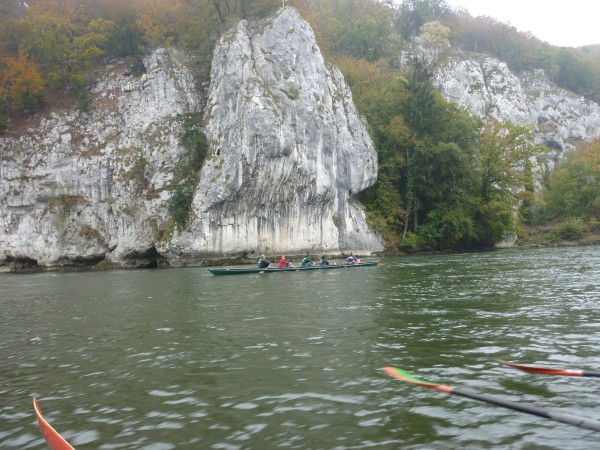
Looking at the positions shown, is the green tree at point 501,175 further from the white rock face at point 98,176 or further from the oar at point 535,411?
the oar at point 535,411

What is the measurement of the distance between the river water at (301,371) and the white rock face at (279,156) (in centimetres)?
2326

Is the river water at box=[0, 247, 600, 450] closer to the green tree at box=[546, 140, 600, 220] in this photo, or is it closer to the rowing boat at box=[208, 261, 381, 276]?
the rowing boat at box=[208, 261, 381, 276]

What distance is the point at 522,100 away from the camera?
74688 mm

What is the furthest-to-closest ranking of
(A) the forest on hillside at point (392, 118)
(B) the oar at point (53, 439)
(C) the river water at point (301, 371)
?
1. (A) the forest on hillside at point (392, 118)
2. (C) the river water at point (301, 371)
3. (B) the oar at point (53, 439)

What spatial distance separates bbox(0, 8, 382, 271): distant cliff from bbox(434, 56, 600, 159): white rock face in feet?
110

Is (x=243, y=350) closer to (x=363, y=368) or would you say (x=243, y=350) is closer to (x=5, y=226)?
(x=363, y=368)

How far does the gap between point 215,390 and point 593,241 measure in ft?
169

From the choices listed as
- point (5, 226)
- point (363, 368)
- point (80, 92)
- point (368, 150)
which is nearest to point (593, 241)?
point (368, 150)

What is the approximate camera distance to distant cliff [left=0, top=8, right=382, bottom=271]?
37344 millimetres

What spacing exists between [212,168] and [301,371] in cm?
3259

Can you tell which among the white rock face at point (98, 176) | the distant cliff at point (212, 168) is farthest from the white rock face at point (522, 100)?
the white rock face at point (98, 176)

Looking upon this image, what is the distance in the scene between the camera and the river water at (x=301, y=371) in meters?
4.98

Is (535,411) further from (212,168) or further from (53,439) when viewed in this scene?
(212,168)

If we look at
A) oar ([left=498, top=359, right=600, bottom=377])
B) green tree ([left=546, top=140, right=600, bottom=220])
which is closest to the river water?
oar ([left=498, top=359, right=600, bottom=377])
